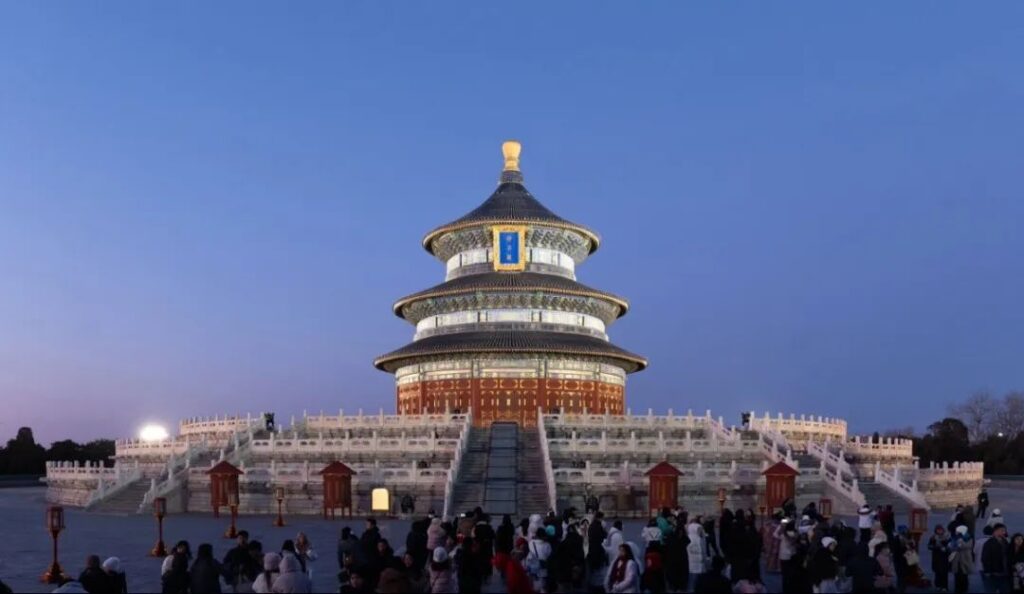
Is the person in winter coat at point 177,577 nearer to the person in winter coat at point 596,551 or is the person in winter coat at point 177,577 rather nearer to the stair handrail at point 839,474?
the person in winter coat at point 596,551

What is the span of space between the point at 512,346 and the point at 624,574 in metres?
41.1

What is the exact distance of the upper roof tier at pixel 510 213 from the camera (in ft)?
205

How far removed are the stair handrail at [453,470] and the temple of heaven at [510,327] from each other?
50.4 feet

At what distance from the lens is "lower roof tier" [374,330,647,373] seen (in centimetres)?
5609

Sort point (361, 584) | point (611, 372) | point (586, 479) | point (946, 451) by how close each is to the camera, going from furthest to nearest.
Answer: point (946, 451) < point (611, 372) < point (586, 479) < point (361, 584)

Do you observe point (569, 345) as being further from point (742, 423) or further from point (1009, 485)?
point (1009, 485)

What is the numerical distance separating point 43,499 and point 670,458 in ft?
96.9

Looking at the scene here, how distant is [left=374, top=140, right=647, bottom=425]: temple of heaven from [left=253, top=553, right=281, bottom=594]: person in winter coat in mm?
42117

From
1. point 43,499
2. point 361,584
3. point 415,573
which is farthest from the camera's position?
point 43,499

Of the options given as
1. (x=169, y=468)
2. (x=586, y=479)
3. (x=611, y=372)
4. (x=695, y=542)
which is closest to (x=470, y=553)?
(x=695, y=542)

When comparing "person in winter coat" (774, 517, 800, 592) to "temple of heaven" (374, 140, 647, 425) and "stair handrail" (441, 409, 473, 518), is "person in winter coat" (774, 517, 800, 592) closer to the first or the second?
"stair handrail" (441, 409, 473, 518)

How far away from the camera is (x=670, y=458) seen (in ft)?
126

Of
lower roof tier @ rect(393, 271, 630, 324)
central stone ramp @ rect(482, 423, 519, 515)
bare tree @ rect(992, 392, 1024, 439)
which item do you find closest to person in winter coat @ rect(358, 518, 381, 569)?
central stone ramp @ rect(482, 423, 519, 515)

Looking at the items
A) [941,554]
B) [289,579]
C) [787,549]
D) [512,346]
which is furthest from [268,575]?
[512,346]
